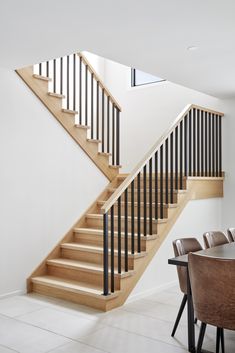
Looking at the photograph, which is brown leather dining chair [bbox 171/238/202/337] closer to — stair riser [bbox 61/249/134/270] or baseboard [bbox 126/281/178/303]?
baseboard [bbox 126/281/178/303]

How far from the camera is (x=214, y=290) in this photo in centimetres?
267

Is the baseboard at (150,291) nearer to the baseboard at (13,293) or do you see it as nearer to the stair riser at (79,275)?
the stair riser at (79,275)

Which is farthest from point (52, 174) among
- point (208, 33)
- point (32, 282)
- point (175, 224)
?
point (208, 33)

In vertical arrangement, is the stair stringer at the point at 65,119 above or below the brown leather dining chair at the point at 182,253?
above

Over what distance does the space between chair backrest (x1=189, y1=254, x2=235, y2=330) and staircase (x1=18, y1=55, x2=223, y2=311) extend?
5.02 feet

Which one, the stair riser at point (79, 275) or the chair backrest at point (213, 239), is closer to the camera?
the chair backrest at point (213, 239)

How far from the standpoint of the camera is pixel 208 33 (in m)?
3.53

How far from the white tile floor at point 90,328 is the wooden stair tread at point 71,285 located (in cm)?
16

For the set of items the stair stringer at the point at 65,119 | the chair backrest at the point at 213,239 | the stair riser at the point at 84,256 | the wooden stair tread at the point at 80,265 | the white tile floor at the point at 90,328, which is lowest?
the white tile floor at the point at 90,328

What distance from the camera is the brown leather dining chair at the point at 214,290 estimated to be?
260 centimetres

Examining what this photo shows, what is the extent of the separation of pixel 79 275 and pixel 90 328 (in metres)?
1.13

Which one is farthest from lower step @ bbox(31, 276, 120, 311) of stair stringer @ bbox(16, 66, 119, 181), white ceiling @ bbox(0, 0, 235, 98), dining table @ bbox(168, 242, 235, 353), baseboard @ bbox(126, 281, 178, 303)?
white ceiling @ bbox(0, 0, 235, 98)

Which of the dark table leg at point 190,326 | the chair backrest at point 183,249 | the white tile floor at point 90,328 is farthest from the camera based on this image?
the chair backrest at point 183,249

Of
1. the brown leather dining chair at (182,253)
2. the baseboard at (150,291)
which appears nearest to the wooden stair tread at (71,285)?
Answer: the baseboard at (150,291)
